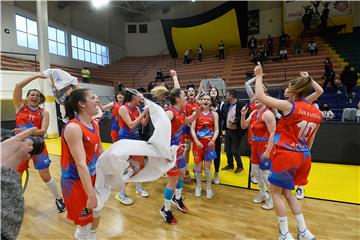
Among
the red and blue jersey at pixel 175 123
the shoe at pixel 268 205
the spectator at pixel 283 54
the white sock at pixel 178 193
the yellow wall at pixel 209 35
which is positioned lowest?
the shoe at pixel 268 205

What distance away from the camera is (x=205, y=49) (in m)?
19.1

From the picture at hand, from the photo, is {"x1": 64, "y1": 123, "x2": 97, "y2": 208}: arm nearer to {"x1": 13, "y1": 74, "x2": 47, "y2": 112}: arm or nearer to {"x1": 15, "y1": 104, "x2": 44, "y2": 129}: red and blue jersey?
{"x1": 13, "y1": 74, "x2": 47, "y2": 112}: arm

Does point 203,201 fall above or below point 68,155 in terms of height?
below

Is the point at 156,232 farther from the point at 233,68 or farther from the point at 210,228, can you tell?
the point at 233,68

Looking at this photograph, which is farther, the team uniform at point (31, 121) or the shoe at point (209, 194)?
the shoe at point (209, 194)

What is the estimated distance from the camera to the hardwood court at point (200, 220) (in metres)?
2.76

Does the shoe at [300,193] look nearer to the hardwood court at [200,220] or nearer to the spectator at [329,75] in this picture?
the hardwood court at [200,220]

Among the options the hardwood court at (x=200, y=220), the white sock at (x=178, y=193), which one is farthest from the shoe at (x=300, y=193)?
the white sock at (x=178, y=193)

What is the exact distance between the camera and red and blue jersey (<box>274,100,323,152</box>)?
87.0 inches

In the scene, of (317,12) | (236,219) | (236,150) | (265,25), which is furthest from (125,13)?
(236,219)

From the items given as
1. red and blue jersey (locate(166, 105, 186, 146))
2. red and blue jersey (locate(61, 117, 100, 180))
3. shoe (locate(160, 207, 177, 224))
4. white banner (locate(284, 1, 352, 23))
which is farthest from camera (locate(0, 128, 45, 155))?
white banner (locate(284, 1, 352, 23))

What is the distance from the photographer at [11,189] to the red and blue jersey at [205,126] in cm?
328

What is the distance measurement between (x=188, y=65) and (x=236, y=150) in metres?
13.0

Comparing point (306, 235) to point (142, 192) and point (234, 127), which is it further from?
point (234, 127)
